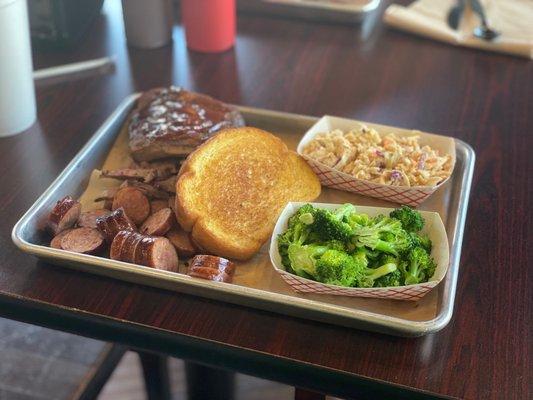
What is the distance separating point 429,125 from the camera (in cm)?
149

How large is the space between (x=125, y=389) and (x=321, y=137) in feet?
4.45

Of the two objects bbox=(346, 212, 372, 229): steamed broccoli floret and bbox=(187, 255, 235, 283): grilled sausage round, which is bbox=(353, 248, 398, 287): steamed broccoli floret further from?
bbox=(187, 255, 235, 283): grilled sausage round

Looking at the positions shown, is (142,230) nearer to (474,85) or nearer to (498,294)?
(498,294)

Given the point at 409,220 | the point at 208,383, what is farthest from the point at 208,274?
the point at 208,383

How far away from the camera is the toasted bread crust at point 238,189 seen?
110cm

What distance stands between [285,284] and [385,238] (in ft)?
0.57

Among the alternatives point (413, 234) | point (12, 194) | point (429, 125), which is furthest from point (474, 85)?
point (12, 194)

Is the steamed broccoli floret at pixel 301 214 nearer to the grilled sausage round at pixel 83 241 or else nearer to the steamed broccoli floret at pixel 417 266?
the steamed broccoli floret at pixel 417 266

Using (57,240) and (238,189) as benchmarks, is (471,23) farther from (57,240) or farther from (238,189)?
(57,240)

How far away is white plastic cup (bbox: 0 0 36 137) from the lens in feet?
4.21

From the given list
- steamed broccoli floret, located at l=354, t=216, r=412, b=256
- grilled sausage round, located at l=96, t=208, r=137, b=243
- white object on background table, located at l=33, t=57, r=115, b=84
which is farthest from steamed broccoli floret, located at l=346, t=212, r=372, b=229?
white object on background table, located at l=33, t=57, r=115, b=84

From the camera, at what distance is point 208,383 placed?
170 cm

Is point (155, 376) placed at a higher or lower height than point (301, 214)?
lower

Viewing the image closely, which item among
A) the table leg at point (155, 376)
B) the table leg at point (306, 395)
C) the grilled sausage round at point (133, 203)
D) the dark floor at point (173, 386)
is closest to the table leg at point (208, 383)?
the table leg at point (155, 376)
